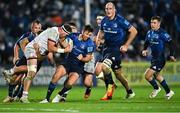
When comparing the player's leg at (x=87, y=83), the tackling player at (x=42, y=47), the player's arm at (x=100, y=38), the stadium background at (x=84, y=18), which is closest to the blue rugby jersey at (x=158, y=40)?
the player's arm at (x=100, y=38)

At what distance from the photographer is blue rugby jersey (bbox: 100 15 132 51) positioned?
20.6 meters

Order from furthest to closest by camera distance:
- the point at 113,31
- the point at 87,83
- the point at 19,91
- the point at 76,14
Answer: the point at 76,14 → the point at 87,83 → the point at 19,91 → the point at 113,31

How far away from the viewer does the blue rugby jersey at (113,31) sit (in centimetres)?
2058

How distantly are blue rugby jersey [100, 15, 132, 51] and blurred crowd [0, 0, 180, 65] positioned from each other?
12388mm

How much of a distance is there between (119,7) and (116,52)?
15306 millimetres

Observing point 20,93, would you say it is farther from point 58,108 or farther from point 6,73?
point 58,108

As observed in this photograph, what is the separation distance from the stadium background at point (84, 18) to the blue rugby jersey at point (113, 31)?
1146 cm

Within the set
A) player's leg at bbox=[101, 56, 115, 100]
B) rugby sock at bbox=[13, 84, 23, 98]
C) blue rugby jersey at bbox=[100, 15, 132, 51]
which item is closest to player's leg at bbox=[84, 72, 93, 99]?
player's leg at bbox=[101, 56, 115, 100]

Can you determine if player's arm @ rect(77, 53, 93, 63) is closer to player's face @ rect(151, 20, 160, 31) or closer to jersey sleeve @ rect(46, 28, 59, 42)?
jersey sleeve @ rect(46, 28, 59, 42)

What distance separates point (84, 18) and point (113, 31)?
14.2 metres

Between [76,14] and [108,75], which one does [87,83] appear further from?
[76,14]

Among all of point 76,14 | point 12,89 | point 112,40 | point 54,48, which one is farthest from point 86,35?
point 76,14

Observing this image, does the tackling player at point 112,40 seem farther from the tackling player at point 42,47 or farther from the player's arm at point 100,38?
the tackling player at point 42,47

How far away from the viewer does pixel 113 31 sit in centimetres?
2062
